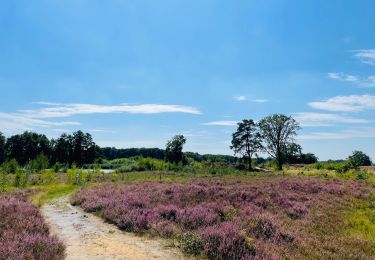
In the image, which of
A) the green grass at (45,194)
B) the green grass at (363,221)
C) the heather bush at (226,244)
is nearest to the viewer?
the heather bush at (226,244)

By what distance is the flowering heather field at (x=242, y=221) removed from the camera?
10.0m

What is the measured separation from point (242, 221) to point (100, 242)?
556 centimetres

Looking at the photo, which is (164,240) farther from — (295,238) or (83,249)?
(295,238)

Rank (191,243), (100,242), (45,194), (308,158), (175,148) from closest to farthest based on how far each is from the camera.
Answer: (191,243), (100,242), (45,194), (175,148), (308,158)

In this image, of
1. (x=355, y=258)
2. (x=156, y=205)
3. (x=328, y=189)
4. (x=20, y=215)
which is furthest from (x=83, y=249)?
(x=328, y=189)

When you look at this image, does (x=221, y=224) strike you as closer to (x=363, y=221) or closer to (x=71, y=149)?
(x=363, y=221)

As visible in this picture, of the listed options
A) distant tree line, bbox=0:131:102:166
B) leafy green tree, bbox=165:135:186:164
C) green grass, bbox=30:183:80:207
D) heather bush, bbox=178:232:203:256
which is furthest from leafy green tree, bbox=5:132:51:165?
heather bush, bbox=178:232:203:256

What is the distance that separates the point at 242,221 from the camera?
13250 mm

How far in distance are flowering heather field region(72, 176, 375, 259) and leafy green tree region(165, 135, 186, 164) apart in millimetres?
64426

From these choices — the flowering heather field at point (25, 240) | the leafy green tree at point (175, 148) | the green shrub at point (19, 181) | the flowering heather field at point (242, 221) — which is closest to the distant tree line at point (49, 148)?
the leafy green tree at point (175, 148)

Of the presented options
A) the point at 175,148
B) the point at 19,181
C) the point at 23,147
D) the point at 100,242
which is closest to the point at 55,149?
the point at 23,147

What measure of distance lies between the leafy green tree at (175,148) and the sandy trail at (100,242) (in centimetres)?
7102

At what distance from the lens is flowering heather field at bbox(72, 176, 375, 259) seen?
32.9 ft

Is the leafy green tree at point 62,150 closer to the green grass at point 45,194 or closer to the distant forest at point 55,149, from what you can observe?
the distant forest at point 55,149
